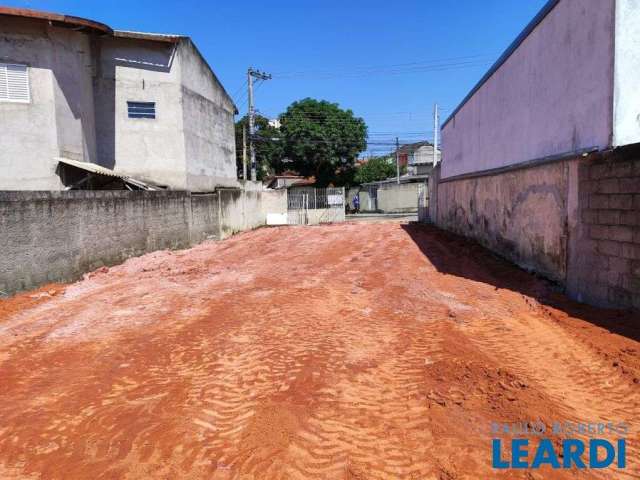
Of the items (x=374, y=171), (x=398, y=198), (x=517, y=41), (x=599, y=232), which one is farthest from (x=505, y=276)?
(x=374, y=171)

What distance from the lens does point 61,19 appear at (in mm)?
11633

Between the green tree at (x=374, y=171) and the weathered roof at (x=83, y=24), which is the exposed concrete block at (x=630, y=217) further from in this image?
the green tree at (x=374, y=171)

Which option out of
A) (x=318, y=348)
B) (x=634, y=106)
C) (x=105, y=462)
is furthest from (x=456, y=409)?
(x=634, y=106)

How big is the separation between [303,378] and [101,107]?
13.7m

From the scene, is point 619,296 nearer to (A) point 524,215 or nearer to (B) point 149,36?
(A) point 524,215

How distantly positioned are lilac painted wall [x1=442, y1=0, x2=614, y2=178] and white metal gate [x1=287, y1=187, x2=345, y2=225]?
14074 millimetres

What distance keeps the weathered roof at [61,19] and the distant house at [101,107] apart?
0.08 feet

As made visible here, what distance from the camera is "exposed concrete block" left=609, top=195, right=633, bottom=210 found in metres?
5.33

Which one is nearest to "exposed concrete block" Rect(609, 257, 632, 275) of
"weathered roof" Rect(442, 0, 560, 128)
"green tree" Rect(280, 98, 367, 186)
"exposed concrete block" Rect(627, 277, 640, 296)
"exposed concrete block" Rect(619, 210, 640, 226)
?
"exposed concrete block" Rect(627, 277, 640, 296)

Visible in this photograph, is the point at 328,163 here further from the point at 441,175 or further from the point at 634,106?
the point at 634,106

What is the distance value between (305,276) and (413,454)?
6308 millimetres

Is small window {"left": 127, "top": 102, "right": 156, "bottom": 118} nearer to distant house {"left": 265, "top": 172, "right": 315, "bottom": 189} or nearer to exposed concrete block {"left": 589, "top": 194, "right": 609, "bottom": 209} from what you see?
exposed concrete block {"left": 589, "top": 194, "right": 609, "bottom": 209}

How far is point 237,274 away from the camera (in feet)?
31.3

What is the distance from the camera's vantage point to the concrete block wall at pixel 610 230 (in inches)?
207
